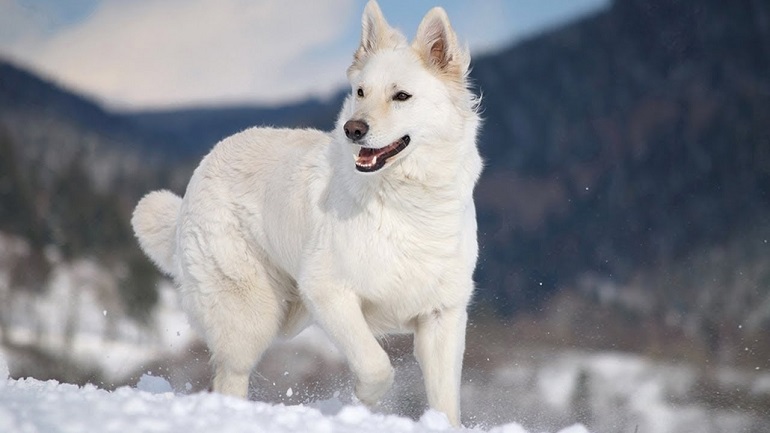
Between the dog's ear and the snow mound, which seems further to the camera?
the dog's ear

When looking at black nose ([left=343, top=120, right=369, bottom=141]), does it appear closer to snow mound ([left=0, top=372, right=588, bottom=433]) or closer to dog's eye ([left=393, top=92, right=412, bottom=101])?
dog's eye ([left=393, top=92, right=412, bottom=101])

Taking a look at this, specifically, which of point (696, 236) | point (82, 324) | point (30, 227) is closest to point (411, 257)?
point (82, 324)

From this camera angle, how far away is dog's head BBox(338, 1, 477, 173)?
5410mm

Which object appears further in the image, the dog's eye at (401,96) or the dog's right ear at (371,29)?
the dog's right ear at (371,29)

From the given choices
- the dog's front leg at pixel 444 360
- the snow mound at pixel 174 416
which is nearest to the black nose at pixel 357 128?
the dog's front leg at pixel 444 360

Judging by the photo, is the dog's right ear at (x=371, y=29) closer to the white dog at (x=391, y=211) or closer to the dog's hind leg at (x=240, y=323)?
the white dog at (x=391, y=211)

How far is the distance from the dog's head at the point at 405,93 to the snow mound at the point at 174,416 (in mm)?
1613

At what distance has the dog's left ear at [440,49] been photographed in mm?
5719

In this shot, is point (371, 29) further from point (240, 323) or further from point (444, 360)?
point (240, 323)

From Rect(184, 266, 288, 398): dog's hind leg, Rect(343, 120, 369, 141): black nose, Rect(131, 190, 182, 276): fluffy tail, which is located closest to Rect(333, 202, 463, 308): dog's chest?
Rect(343, 120, 369, 141): black nose

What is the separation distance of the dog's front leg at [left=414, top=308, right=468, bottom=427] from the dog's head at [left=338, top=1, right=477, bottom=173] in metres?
1.08

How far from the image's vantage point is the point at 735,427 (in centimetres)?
1775

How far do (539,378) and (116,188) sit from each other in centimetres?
1733

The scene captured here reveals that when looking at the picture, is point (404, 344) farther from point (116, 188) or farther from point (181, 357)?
point (116, 188)
